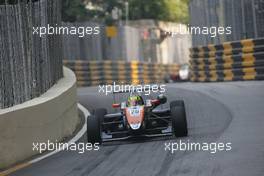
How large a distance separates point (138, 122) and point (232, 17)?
12.7 meters

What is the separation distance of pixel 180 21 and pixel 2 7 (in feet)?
179

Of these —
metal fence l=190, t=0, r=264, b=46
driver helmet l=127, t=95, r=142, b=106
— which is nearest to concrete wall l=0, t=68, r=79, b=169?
driver helmet l=127, t=95, r=142, b=106

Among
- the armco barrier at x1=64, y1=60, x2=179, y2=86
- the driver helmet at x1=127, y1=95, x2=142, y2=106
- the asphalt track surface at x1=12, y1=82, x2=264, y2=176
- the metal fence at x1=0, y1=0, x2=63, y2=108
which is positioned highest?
the metal fence at x1=0, y1=0, x2=63, y2=108

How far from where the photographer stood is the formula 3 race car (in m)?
14.0

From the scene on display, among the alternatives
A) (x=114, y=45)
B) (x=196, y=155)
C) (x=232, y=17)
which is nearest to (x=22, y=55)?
(x=196, y=155)

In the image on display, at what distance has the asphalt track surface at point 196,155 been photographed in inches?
405

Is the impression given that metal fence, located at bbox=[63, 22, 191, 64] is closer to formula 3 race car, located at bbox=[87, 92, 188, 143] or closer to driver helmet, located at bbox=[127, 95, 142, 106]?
formula 3 race car, located at bbox=[87, 92, 188, 143]

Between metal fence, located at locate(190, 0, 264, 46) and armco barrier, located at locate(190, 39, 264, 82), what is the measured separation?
0.45 metres

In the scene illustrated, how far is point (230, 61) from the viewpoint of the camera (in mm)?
26000

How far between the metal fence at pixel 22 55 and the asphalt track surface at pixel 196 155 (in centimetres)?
163

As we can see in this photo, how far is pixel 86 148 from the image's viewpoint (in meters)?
14.0

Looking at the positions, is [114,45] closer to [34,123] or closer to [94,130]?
[94,130]

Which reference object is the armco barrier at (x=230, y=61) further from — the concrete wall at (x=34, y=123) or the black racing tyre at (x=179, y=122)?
the black racing tyre at (x=179, y=122)

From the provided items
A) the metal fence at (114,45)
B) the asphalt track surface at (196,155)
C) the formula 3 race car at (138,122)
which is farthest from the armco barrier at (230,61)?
the formula 3 race car at (138,122)
